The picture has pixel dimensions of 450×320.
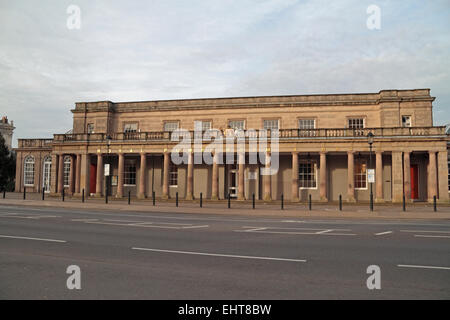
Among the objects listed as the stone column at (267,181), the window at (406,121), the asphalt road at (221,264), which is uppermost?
the window at (406,121)

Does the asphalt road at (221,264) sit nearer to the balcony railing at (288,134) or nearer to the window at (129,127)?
the balcony railing at (288,134)

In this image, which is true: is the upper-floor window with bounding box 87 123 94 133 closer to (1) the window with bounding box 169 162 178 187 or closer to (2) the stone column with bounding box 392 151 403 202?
(1) the window with bounding box 169 162 178 187

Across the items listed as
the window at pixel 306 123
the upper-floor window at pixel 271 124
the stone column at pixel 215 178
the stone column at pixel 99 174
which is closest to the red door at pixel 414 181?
the window at pixel 306 123

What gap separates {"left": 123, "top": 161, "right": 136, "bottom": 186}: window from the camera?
36.5 metres

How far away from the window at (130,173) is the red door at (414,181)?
27500mm

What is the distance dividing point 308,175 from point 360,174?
15.4 feet

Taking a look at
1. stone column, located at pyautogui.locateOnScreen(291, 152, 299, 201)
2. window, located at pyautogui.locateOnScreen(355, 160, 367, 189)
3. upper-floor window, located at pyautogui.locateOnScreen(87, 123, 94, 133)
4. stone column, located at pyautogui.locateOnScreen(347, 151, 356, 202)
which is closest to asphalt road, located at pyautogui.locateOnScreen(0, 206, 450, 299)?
stone column, located at pyautogui.locateOnScreen(347, 151, 356, 202)

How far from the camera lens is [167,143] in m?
32.4

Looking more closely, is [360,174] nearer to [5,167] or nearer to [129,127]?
[129,127]

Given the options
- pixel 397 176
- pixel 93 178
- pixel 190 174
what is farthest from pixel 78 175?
pixel 397 176

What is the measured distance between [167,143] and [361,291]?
28.5m

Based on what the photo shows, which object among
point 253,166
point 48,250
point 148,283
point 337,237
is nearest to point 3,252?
point 48,250

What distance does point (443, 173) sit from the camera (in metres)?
27.5

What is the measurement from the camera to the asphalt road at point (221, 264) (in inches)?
201
